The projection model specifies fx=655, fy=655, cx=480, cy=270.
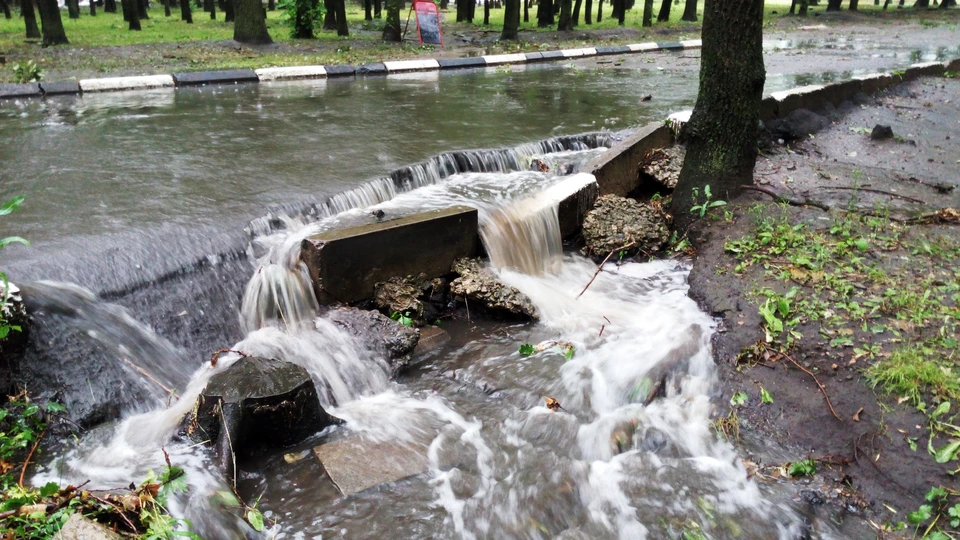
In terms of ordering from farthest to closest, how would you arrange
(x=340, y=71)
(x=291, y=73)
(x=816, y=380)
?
1. (x=340, y=71)
2. (x=291, y=73)
3. (x=816, y=380)

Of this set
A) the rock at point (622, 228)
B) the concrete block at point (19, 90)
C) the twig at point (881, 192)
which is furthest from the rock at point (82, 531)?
the concrete block at point (19, 90)

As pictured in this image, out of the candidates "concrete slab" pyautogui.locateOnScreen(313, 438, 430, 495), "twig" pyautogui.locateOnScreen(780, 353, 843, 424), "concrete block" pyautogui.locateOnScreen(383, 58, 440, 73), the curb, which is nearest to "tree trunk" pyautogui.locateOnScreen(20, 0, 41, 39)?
the curb

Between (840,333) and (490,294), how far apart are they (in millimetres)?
2606

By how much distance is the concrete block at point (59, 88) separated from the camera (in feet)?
36.2

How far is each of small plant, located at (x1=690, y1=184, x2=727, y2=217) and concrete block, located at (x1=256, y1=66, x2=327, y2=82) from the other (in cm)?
972

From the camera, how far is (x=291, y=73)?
44.6ft

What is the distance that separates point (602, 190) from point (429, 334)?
9.37 feet

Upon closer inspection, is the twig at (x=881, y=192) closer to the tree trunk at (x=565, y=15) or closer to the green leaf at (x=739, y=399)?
the green leaf at (x=739, y=399)

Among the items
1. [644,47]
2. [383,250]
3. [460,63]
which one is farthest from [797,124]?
[644,47]

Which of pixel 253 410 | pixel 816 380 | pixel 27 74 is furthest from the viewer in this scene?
pixel 27 74

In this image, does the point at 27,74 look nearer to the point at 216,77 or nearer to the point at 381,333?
the point at 216,77

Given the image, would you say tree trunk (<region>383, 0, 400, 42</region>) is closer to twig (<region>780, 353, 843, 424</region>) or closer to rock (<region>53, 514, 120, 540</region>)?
twig (<region>780, 353, 843, 424</region>)

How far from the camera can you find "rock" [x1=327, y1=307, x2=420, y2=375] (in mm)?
4828

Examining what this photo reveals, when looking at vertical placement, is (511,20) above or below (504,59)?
above
